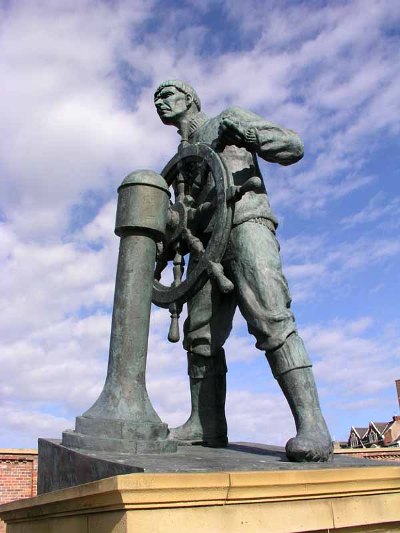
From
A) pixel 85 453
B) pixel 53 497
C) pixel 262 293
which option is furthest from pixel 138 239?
pixel 53 497

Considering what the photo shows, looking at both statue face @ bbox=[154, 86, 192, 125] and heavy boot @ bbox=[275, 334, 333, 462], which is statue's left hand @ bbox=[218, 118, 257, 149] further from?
heavy boot @ bbox=[275, 334, 333, 462]

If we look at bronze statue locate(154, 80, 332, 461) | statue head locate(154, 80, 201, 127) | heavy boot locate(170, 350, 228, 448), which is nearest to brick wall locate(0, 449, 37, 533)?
heavy boot locate(170, 350, 228, 448)

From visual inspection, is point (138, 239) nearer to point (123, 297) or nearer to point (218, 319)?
point (123, 297)

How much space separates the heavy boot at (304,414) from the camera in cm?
299

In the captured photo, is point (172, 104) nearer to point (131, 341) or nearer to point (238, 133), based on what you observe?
point (238, 133)

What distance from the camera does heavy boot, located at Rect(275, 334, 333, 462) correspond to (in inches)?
118

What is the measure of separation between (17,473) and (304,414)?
9.77 meters

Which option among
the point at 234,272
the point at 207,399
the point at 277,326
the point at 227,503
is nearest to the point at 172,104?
the point at 234,272

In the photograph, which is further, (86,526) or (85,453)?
(85,453)

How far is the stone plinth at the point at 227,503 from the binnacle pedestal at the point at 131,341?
1.38ft

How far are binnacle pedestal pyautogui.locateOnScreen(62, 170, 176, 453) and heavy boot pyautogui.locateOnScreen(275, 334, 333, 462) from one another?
648 mm

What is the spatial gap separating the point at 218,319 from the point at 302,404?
3.16 feet

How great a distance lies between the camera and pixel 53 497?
255 centimetres

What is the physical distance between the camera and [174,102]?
4492 millimetres
